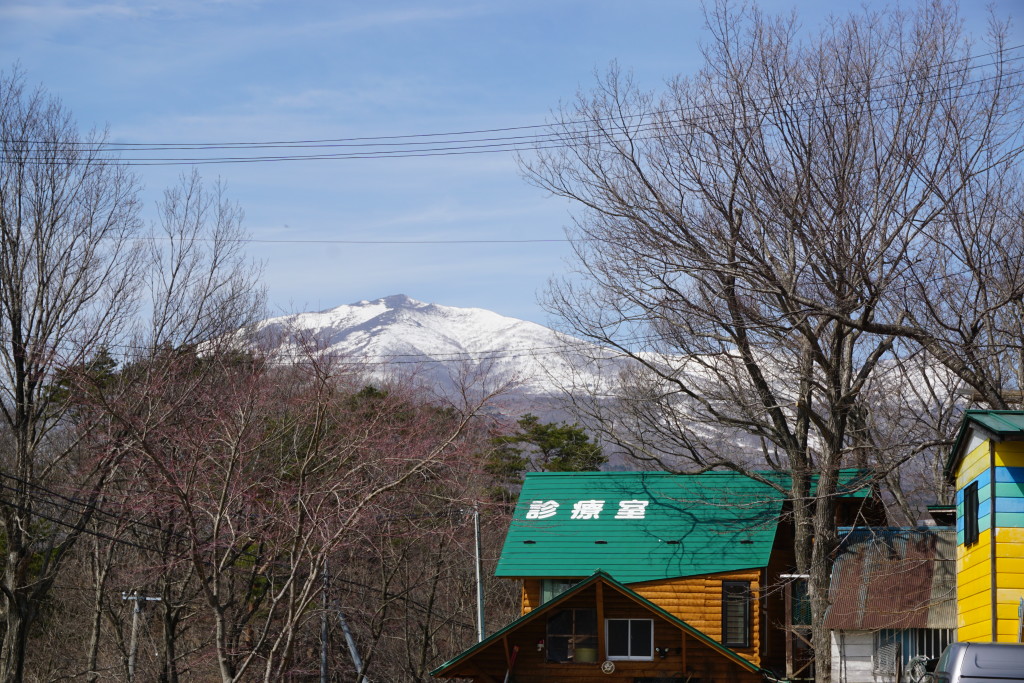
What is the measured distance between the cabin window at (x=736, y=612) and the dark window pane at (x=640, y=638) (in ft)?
11.2

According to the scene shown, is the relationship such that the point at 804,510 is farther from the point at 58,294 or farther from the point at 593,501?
the point at 58,294

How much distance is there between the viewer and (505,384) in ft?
59.7

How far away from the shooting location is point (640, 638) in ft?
84.2

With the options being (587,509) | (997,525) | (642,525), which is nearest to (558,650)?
(642,525)

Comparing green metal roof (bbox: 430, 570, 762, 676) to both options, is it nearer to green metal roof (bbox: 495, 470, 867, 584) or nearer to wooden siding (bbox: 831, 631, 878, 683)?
wooden siding (bbox: 831, 631, 878, 683)

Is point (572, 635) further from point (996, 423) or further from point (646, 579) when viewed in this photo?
point (996, 423)

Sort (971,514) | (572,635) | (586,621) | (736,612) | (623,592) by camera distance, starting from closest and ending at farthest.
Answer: (971,514)
(623,592)
(572,635)
(586,621)
(736,612)

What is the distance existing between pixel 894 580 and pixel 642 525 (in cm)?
721

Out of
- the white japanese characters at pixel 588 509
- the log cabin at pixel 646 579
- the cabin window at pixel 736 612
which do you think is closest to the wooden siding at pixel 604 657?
the log cabin at pixel 646 579

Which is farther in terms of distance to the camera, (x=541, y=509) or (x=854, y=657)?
(x=541, y=509)

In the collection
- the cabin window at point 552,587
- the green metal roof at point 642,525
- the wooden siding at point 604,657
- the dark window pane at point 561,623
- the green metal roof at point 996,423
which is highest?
the green metal roof at point 996,423

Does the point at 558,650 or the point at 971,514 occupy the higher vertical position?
the point at 971,514

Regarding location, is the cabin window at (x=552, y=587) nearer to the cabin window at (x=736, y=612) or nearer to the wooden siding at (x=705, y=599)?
the wooden siding at (x=705, y=599)

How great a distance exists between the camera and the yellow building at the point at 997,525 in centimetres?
1498
